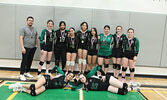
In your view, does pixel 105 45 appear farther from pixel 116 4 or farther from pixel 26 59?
pixel 26 59

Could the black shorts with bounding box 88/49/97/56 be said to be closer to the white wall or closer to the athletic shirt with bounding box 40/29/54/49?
the athletic shirt with bounding box 40/29/54/49

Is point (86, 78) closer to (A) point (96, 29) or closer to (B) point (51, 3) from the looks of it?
(A) point (96, 29)

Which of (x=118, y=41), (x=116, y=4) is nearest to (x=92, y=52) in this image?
(x=118, y=41)

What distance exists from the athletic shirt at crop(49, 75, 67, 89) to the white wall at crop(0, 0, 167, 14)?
8.16 ft

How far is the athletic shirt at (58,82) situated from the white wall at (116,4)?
249cm

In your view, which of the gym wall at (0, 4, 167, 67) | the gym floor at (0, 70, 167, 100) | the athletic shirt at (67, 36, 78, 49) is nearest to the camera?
the gym floor at (0, 70, 167, 100)

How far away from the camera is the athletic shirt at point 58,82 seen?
10.6 feet

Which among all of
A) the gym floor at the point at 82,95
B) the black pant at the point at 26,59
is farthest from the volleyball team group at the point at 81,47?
the gym floor at the point at 82,95

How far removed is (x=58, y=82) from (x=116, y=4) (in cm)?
317

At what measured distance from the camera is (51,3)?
448 cm

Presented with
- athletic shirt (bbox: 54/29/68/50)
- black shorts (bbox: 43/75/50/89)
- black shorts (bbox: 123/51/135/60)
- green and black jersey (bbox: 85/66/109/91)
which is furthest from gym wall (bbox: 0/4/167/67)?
green and black jersey (bbox: 85/66/109/91)

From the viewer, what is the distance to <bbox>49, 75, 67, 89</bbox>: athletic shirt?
128 inches

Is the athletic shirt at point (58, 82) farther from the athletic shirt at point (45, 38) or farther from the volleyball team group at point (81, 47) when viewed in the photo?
the athletic shirt at point (45, 38)

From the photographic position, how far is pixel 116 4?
14.9 ft
